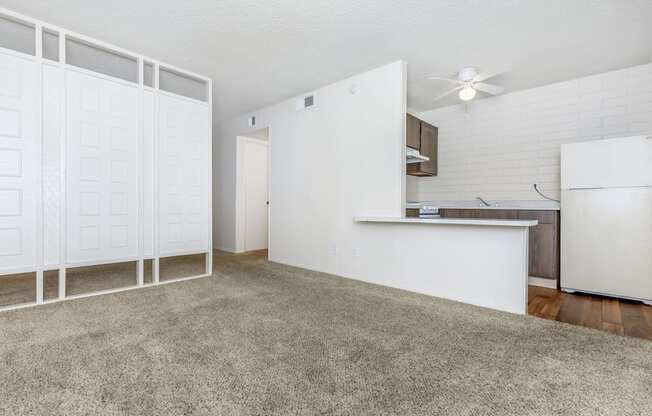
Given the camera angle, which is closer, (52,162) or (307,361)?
(307,361)

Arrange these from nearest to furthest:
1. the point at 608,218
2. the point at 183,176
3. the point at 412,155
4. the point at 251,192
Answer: the point at 608,218, the point at 183,176, the point at 412,155, the point at 251,192

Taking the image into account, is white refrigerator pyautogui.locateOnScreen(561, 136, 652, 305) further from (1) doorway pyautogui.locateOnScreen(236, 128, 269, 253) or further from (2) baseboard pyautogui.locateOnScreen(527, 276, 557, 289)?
(1) doorway pyautogui.locateOnScreen(236, 128, 269, 253)

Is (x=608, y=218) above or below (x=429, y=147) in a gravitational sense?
below

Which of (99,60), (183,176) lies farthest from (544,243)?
(99,60)

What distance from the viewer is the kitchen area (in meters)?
3.05

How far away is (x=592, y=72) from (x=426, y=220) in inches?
113

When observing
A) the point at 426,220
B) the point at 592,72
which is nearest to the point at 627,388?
the point at 426,220

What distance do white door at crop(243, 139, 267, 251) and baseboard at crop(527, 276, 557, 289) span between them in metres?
4.64

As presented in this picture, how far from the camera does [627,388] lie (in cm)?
156

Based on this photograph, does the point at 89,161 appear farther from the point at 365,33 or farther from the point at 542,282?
the point at 542,282

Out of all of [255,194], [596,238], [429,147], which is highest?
[429,147]

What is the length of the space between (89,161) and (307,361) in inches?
115

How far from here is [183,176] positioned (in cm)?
373

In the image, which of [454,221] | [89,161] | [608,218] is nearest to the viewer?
[454,221]
